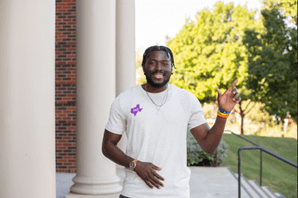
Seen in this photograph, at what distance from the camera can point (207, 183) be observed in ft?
34.6

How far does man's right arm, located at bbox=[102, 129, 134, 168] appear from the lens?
2.78 m

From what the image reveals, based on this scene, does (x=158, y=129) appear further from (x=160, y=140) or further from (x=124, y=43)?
(x=124, y=43)

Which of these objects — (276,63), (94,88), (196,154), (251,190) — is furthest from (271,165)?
(94,88)

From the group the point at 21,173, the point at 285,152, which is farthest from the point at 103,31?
the point at 285,152

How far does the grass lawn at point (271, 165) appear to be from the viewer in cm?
1756

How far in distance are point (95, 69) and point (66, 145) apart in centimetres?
504

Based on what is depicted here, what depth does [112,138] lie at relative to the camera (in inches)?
114

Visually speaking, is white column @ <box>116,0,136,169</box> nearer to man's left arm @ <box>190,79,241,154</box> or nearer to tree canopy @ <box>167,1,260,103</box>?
man's left arm @ <box>190,79,241,154</box>

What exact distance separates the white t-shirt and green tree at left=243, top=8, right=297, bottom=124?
68.6ft

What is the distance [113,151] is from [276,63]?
21.5 m

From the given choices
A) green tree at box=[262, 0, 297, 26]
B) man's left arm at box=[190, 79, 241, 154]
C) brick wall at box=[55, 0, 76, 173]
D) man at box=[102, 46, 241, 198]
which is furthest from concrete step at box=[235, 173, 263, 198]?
green tree at box=[262, 0, 297, 26]

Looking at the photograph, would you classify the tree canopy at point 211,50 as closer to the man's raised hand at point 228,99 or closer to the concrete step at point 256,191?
the concrete step at point 256,191

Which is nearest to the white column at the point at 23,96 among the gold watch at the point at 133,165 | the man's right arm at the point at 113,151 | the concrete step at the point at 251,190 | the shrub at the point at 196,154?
the man's right arm at the point at 113,151

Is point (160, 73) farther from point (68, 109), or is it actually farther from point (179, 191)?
point (68, 109)
